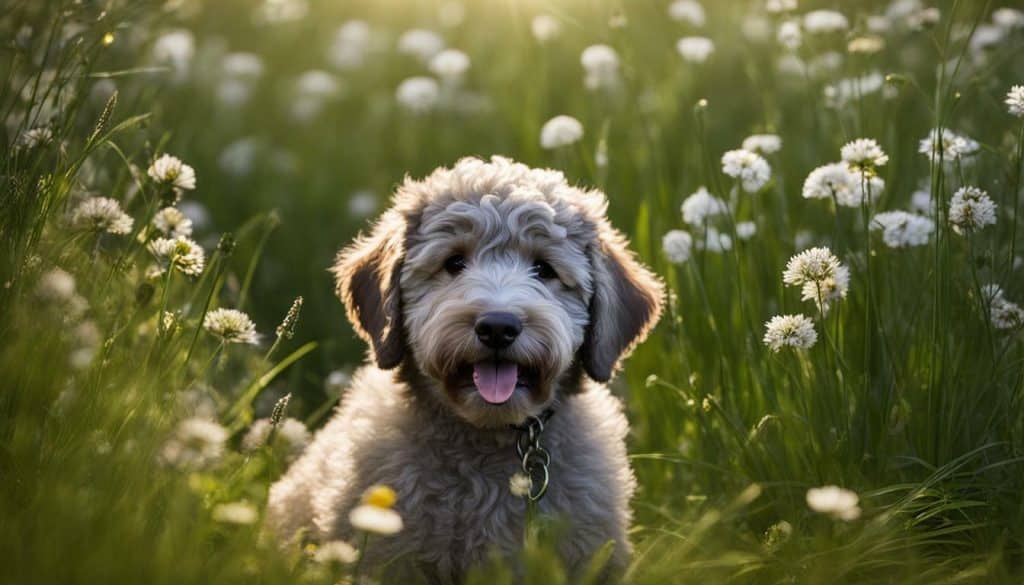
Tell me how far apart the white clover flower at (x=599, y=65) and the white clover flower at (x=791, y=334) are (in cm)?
289

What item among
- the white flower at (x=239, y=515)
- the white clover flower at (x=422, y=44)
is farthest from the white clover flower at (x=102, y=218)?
the white clover flower at (x=422, y=44)

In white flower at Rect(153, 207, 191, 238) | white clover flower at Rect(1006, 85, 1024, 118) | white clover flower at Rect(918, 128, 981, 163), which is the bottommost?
white flower at Rect(153, 207, 191, 238)

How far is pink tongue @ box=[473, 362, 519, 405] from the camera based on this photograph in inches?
171

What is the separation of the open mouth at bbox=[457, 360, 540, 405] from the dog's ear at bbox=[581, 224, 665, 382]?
400mm

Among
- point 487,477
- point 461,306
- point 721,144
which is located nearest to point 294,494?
point 487,477

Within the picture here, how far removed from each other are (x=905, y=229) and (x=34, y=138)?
11.0ft

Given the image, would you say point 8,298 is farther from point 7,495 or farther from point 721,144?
point 721,144

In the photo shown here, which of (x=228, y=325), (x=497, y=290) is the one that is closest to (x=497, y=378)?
(x=497, y=290)

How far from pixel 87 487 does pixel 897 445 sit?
9.47 ft

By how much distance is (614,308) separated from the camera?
4.86 m

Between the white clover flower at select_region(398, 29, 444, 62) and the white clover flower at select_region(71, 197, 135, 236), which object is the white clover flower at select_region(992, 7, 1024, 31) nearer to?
the white clover flower at select_region(398, 29, 444, 62)

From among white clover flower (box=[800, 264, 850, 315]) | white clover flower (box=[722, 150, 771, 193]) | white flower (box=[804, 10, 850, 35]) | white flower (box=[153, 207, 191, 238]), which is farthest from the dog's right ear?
white flower (box=[804, 10, 850, 35])

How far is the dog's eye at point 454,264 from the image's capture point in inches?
187

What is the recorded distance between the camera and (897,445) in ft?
15.1
